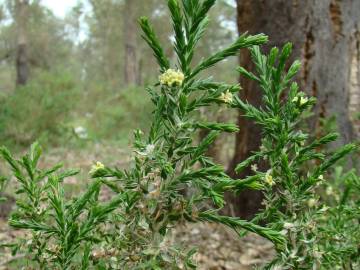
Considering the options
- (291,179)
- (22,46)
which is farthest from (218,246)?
(22,46)

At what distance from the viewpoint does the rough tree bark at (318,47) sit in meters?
3.30

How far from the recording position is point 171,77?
33.3 inches

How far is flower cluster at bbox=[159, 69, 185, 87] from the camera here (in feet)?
2.77

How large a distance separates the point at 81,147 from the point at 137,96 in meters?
3.80

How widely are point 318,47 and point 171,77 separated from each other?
2741mm

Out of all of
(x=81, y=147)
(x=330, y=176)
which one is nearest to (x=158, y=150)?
(x=330, y=176)

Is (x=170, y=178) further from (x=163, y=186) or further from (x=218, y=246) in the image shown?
(x=218, y=246)

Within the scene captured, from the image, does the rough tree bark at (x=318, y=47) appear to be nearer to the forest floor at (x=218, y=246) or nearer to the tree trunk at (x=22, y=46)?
the forest floor at (x=218, y=246)

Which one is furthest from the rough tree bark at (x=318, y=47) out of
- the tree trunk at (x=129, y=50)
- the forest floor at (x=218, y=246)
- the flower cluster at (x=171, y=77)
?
the tree trunk at (x=129, y=50)

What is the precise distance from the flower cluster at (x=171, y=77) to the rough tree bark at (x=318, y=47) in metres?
2.56

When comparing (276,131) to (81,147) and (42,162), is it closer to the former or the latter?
(42,162)

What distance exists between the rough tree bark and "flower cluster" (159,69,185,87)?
256 cm

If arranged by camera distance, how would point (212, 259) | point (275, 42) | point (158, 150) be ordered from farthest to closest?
1. point (275, 42)
2. point (212, 259)
3. point (158, 150)

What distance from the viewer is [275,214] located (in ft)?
3.50
